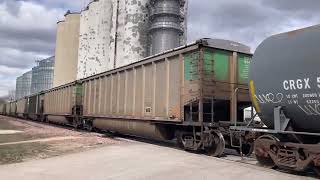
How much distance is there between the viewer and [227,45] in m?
14.8

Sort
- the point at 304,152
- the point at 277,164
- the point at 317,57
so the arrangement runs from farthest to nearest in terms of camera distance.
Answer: the point at 277,164 → the point at 304,152 → the point at 317,57

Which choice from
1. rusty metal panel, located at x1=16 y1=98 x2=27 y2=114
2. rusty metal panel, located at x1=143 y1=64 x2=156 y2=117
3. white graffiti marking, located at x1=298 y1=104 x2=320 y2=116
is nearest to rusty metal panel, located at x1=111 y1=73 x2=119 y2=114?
rusty metal panel, located at x1=143 y1=64 x2=156 y2=117

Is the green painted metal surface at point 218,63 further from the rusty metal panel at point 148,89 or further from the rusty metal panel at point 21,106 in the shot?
the rusty metal panel at point 21,106

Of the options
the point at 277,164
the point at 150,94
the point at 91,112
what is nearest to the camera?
the point at 277,164

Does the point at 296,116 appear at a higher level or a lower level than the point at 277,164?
higher

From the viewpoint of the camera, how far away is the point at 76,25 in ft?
289

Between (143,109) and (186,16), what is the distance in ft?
140

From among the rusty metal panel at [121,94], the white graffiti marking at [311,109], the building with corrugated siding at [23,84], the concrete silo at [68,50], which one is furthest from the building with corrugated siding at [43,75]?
the white graffiti marking at [311,109]

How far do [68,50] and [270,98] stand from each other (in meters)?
81.2

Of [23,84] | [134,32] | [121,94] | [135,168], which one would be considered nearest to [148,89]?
[121,94]

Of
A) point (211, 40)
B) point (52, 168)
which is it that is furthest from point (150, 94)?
point (52, 168)

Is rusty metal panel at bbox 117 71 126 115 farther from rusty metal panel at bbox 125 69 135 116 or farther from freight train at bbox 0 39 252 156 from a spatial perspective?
rusty metal panel at bbox 125 69 135 116

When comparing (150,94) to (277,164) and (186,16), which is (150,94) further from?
(186,16)

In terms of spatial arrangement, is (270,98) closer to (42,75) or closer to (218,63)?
(218,63)
